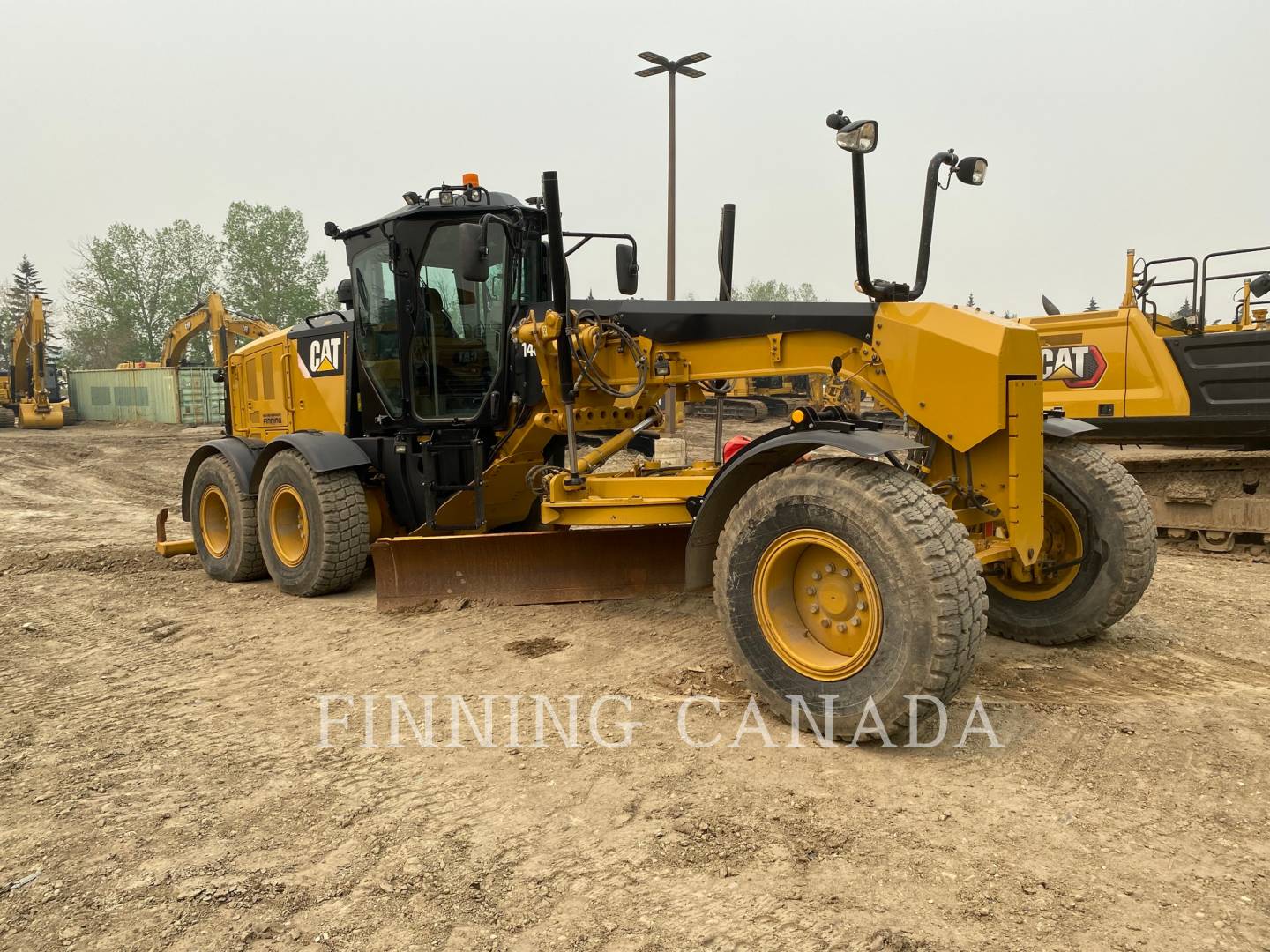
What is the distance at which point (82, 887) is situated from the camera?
106 inches

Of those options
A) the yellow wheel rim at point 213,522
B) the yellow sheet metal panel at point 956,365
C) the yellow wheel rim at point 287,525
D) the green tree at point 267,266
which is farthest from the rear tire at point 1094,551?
the green tree at point 267,266

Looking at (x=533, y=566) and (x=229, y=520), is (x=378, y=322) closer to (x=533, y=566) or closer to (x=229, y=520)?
(x=229, y=520)

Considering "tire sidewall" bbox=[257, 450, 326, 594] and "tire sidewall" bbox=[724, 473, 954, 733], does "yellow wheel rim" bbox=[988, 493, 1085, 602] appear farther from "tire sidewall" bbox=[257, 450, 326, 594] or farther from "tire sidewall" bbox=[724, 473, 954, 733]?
"tire sidewall" bbox=[257, 450, 326, 594]

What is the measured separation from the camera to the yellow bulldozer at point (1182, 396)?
7844mm

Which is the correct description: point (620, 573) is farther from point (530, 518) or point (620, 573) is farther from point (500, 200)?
point (500, 200)

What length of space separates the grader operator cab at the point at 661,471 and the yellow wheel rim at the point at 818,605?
0.04 feet

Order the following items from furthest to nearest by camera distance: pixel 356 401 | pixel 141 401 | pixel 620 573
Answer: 1. pixel 141 401
2. pixel 356 401
3. pixel 620 573

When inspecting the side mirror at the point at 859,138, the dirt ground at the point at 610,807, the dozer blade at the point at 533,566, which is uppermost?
the side mirror at the point at 859,138

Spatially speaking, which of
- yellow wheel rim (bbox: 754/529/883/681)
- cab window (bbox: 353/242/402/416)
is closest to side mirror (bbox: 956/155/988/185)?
yellow wheel rim (bbox: 754/529/883/681)

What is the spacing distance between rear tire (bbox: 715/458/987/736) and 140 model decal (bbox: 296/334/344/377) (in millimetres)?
4205

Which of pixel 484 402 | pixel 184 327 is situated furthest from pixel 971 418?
pixel 184 327

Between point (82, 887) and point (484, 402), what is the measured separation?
3.92m

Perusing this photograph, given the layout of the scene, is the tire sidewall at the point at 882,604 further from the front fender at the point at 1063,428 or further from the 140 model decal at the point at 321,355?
the 140 model decal at the point at 321,355

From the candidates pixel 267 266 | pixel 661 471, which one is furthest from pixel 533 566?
pixel 267 266
